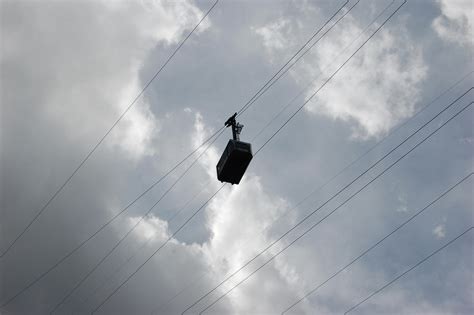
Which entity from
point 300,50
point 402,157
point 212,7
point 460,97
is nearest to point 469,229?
point 402,157

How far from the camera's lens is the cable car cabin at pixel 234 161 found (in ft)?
51.2

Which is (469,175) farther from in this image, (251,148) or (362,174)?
(251,148)

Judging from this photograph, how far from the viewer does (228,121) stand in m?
17.7

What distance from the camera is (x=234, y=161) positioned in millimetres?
15609

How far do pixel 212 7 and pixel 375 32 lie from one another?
5.85 meters

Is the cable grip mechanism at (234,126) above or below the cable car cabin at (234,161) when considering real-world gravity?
above

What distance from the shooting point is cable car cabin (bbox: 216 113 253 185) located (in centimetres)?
1562

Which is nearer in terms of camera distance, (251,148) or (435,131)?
(435,131)

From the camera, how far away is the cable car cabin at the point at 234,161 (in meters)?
15.6

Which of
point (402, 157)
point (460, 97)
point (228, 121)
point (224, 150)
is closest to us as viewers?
point (460, 97)

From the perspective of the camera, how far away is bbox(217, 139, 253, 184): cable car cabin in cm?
1562

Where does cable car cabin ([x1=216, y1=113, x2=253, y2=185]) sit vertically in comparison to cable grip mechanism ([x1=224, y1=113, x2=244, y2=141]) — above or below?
below

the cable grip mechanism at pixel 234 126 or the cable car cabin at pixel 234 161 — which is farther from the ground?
the cable grip mechanism at pixel 234 126

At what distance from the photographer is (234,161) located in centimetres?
1561
